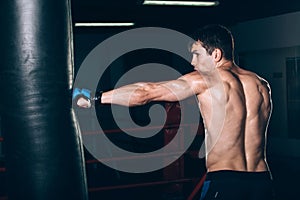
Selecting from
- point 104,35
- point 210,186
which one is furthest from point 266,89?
point 104,35

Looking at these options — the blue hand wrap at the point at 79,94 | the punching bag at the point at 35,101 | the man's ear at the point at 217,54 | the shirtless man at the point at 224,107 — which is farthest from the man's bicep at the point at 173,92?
the punching bag at the point at 35,101

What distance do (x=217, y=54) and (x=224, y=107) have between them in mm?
332

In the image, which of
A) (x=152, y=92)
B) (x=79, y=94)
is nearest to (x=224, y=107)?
(x=152, y=92)

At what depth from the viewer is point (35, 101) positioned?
216 cm

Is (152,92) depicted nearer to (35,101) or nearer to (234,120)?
(234,120)

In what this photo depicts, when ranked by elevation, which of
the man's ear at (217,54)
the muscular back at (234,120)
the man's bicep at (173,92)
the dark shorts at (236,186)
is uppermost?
the man's ear at (217,54)

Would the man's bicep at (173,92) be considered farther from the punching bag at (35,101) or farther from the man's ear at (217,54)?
the punching bag at (35,101)

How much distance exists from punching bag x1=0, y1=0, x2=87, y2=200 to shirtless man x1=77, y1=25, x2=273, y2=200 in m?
0.47

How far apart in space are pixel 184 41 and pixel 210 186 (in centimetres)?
878

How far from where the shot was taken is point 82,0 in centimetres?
803

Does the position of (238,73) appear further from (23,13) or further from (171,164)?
(171,164)

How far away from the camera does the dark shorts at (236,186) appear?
2670 millimetres

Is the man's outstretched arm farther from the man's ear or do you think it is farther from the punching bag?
the punching bag

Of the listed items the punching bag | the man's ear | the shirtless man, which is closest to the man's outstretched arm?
the shirtless man
